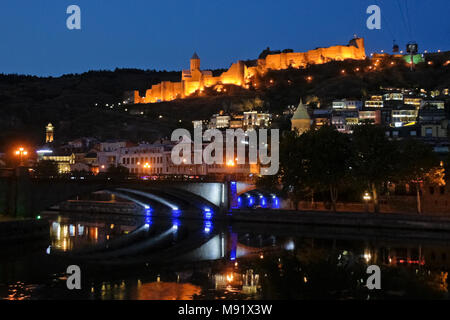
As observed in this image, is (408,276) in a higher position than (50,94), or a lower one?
lower

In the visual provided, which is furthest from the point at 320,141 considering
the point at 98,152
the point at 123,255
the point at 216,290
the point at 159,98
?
the point at 159,98

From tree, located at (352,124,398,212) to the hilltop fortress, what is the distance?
110 m

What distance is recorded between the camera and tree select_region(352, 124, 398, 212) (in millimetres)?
39250

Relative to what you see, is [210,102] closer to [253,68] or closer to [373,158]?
[253,68]

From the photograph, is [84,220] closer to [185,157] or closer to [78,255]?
[78,255]

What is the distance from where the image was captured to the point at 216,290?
1997cm

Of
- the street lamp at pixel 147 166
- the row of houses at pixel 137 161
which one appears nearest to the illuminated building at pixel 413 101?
the row of houses at pixel 137 161

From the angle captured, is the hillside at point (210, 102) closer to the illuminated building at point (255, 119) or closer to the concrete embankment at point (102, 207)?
the illuminated building at point (255, 119)

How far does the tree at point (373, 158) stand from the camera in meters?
39.2

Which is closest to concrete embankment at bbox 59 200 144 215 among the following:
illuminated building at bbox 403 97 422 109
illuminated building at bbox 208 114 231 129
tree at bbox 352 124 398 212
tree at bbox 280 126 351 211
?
tree at bbox 280 126 351 211

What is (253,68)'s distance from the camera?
15300cm

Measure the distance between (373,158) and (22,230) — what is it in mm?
24295

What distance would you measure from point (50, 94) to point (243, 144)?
118 meters

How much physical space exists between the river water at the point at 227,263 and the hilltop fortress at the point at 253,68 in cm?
11519
